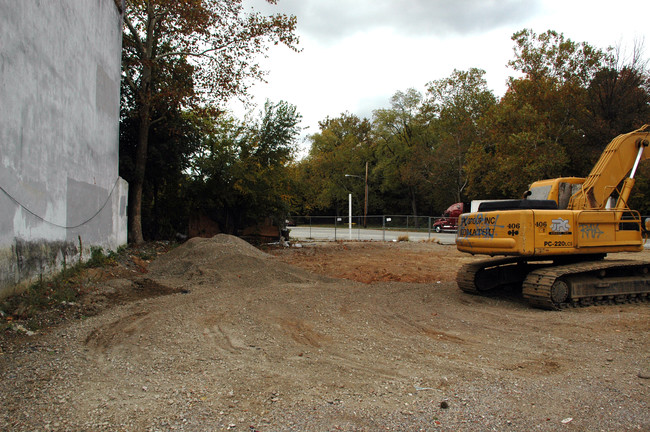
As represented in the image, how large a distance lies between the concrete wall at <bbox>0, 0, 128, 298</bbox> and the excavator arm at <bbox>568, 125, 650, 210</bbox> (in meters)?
9.83

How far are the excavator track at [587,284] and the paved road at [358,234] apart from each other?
17311 mm

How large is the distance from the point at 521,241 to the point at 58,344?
7017 millimetres

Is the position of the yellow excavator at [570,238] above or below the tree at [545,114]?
below

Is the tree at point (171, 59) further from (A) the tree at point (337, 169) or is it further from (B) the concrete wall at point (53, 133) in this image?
(A) the tree at point (337, 169)

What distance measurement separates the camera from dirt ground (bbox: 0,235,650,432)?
11.6 feet

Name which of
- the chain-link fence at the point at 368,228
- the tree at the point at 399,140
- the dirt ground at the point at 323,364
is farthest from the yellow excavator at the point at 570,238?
the tree at the point at 399,140

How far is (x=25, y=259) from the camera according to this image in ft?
23.5

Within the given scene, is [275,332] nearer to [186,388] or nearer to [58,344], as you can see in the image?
[186,388]

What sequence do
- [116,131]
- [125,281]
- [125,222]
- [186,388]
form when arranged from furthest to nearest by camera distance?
[125,222]
[116,131]
[125,281]
[186,388]

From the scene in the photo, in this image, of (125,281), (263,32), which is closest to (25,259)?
(125,281)

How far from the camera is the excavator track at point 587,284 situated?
25.4 feet

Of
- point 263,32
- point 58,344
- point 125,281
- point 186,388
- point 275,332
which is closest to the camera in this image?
point 186,388

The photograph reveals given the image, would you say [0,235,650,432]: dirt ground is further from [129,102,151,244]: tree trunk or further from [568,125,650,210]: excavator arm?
[129,102,151,244]: tree trunk

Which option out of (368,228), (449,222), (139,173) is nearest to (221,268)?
(139,173)
